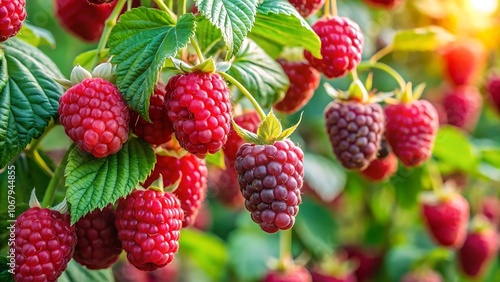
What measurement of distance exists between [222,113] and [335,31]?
36cm

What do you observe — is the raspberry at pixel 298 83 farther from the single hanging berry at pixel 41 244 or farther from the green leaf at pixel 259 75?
the single hanging berry at pixel 41 244

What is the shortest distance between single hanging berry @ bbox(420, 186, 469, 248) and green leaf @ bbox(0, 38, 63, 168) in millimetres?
1274

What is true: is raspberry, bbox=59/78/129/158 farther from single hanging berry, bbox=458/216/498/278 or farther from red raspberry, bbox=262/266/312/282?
single hanging berry, bbox=458/216/498/278

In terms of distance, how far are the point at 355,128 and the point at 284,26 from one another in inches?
9.8

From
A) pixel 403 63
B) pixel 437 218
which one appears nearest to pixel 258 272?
pixel 437 218

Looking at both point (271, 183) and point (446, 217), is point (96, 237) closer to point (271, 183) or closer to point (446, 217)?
point (271, 183)

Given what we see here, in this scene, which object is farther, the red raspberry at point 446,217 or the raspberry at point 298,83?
the red raspberry at point 446,217

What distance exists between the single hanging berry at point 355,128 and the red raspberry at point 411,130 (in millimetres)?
86

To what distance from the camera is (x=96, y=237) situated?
1148 mm

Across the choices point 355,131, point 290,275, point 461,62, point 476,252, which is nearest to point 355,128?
point 355,131

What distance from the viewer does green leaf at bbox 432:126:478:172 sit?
2201mm

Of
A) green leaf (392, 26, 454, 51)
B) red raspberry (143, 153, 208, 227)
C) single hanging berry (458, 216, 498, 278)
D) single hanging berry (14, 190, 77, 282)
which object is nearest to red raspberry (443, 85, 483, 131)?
single hanging berry (458, 216, 498, 278)

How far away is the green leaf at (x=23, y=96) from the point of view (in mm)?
1105

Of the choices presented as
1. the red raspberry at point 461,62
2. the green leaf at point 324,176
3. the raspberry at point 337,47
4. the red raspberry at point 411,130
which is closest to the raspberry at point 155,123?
the raspberry at point 337,47
